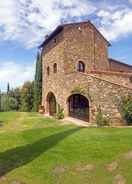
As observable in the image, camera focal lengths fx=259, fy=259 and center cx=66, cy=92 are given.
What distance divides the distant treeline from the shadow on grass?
A: 1830cm

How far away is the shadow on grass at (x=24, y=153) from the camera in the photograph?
11125 mm

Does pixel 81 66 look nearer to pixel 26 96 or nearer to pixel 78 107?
pixel 78 107

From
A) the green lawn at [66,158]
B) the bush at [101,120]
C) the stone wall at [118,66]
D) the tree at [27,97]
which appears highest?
the stone wall at [118,66]

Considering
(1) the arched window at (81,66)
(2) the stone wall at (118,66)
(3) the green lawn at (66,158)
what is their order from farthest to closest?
(2) the stone wall at (118,66), (1) the arched window at (81,66), (3) the green lawn at (66,158)

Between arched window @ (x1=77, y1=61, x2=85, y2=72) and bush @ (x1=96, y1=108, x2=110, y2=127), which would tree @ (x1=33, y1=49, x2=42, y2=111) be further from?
bush @ (x1=96, y1=108, x2=110, y2=127)

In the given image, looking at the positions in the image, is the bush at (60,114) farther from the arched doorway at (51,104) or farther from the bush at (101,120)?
the bush at (101,120)

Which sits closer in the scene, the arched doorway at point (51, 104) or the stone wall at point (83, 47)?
the stone wall at point (83, 47)

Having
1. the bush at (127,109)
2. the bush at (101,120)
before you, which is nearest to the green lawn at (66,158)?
the bush at (127,109)

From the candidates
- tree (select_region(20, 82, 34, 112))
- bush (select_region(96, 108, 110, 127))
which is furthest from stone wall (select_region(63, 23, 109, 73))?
tree (select_region(20, 82, 34, 112))

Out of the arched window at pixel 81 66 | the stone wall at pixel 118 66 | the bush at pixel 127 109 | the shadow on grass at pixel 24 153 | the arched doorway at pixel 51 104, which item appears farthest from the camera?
the stone wall at pixel 118 66

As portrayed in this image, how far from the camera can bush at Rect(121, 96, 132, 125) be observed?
1961cm

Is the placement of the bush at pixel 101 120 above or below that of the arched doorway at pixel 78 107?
below

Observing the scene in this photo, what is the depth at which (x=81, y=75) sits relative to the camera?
22.6m

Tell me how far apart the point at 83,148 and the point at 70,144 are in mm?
923
